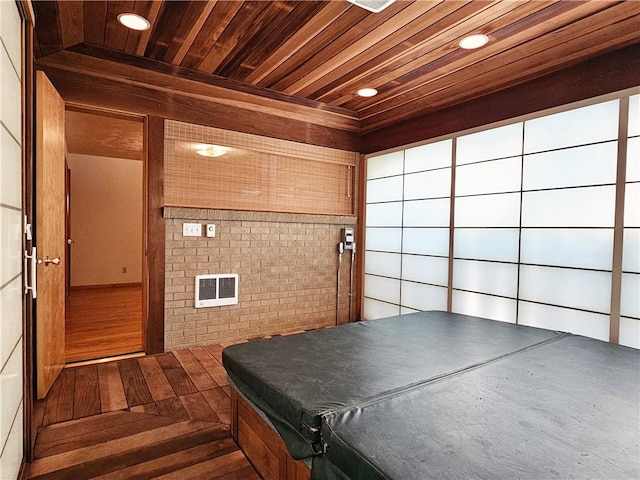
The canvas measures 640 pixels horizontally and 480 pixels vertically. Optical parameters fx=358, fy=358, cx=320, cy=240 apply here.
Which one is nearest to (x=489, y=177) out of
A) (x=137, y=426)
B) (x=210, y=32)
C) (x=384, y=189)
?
(x=384, y=189)

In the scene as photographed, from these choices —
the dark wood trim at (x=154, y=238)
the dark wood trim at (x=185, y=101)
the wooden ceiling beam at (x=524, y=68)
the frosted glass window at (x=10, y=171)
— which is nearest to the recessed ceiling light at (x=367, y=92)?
the wooden ceiling beam at (x=524, y=68)

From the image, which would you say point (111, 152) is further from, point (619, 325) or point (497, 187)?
point (619, 325)

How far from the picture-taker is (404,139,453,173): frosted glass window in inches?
143

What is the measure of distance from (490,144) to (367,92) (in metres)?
1.23

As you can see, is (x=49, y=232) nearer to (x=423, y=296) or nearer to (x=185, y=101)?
(x=185, y=101)

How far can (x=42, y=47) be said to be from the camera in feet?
8.42

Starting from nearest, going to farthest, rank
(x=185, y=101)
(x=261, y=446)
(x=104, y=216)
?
(x=261, y=446)
(x=185, y=101)
(x=104, y=216)

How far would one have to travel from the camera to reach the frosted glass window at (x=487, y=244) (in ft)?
10.1

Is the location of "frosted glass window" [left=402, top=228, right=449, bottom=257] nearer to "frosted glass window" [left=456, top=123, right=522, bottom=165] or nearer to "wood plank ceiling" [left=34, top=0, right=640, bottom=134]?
"frosted glass window" [left=456, top=123, right=522, bottom=165]

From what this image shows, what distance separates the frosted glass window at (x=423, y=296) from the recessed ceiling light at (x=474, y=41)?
85.0 inches

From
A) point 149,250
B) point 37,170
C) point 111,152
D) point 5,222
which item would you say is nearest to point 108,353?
point 149,250

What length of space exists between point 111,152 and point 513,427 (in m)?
7.09

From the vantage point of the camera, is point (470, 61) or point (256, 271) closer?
point (470, 61)

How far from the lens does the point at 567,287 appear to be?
2.71 metres
